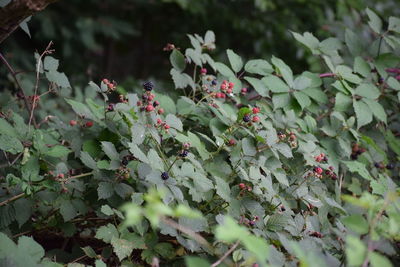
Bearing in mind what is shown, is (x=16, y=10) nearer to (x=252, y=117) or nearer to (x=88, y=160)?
(x=88, y=160)

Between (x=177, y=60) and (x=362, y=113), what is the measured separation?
32.6 inches

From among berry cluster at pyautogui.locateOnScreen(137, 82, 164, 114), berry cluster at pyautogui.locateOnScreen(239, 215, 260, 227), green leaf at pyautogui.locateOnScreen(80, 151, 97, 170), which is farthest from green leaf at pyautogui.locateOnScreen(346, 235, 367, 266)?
green leaf at pyautogui.locateOnScreen(80, 151, 97, 170)

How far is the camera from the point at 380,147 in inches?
90.3

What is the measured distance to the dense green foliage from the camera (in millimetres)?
1558

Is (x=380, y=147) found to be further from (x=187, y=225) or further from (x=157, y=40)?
(x=157, y=40)

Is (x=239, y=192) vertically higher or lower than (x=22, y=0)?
lower

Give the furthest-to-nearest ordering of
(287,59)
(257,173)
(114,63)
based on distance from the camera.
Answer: (114,63), (287,59), (257,173)

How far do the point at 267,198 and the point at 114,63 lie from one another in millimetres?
5011

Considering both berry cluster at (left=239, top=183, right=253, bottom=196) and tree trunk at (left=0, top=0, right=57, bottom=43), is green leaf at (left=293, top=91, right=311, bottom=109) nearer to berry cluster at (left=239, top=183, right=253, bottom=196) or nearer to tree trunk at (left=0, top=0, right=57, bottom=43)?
berry cluster at (left=239, top=183, right=253, bottom=196)

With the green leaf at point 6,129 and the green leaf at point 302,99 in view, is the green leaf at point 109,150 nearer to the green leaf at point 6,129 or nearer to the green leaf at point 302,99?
the green leaf at point 6,129

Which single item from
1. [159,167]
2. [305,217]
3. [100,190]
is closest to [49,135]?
[100,190]

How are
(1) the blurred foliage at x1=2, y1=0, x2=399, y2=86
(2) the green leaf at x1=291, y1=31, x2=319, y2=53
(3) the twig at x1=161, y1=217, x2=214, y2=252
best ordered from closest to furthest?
1. (3) the twig at x1=161, y1=217, x2=214, y2=252
2. (2) the green leaf at x1=291, y1=31, x2=319, y2=53
3. (1) the blurred foliage at x1=2, y1=0, x2=399, y2=86

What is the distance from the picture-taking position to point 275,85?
2059 mm

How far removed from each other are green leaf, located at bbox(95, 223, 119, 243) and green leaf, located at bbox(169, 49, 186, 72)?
790mm
